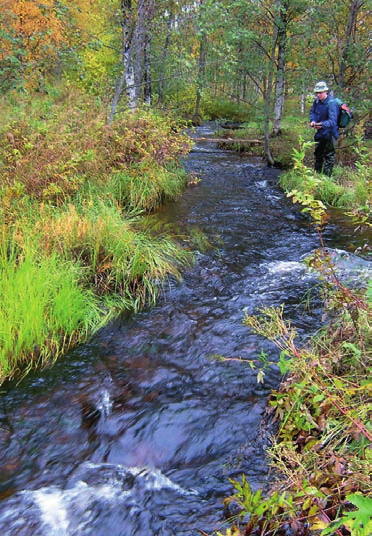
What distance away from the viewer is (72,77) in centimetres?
1739

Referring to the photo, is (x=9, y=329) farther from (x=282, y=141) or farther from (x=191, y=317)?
(x=282, y=141)

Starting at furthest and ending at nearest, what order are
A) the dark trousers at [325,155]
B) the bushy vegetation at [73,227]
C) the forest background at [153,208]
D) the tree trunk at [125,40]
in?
the dark trousers at [325,155] → the tree trunk at [125,40] → the bushy vegetation at [73,227] → the forest background at [153,208]

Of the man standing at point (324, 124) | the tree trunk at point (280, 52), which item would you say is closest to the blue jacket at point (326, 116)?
the man standing at point (324, 124)

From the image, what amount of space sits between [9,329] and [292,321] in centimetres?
292

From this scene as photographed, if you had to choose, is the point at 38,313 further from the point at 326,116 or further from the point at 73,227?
the point at 326,116

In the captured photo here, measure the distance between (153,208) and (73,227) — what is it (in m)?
3.23

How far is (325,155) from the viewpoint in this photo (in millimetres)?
9398

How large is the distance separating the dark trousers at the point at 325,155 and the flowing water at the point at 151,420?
5.01m

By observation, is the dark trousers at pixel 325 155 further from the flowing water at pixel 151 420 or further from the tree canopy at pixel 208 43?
the flowing water at pixel 151 420

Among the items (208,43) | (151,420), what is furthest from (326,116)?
(151,420)

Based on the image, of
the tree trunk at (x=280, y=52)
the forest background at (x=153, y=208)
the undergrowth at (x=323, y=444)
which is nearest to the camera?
the undergrowth at (x=323, y=444)

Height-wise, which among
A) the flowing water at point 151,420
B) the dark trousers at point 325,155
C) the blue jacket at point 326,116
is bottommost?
the flowing water at point 151,420

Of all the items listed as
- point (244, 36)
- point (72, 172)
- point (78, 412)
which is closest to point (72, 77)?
point (244, 36)

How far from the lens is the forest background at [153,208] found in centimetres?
218
